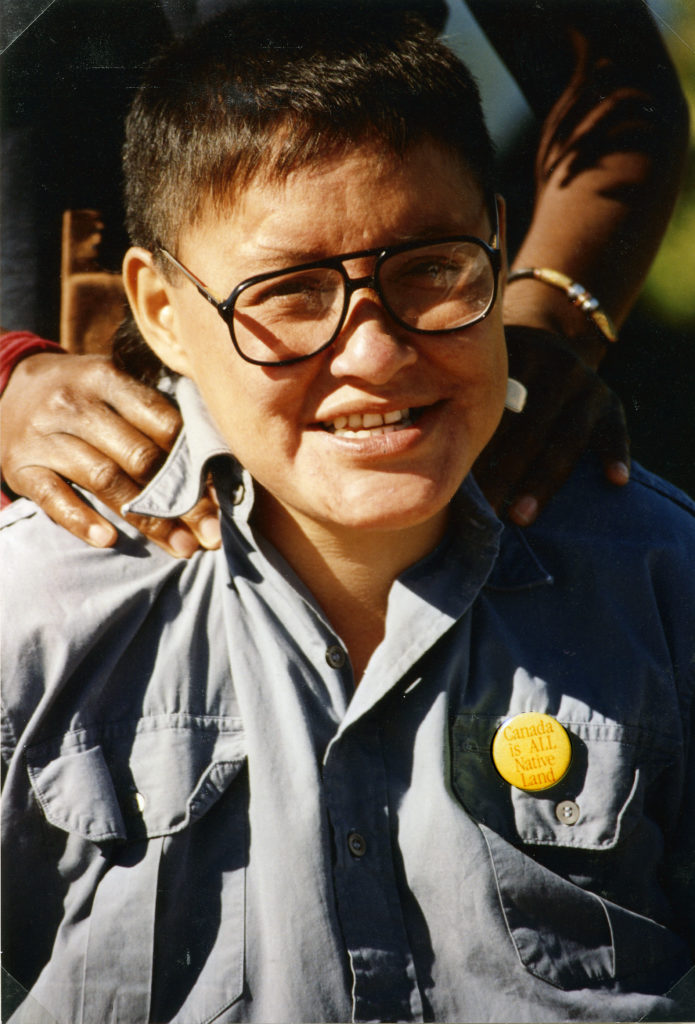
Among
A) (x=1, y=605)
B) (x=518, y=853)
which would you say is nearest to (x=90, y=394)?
(x=1, y=605)

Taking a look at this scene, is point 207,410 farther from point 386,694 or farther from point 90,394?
point 386,694

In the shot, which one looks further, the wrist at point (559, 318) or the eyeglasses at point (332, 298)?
the wrist at point (559, 318)

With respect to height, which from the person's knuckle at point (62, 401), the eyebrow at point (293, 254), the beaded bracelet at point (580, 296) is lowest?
the person's knuckle at point (62, 401)

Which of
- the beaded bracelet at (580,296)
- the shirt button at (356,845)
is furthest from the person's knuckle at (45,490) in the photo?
the beaded bracelet at (580,296)

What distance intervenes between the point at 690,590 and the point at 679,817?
0.45 metres

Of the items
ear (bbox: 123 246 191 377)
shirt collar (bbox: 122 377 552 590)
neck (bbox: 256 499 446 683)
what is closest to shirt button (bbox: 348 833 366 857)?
neck (bbox: 256 499 446 683)

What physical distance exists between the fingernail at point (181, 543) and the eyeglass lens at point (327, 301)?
1.48ft

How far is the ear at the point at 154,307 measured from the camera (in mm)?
1817

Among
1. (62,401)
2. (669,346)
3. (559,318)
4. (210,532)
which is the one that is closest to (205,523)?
(210,532)

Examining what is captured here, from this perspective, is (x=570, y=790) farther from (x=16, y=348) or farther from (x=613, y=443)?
(x=16, y=348)

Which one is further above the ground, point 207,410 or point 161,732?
point 207,410

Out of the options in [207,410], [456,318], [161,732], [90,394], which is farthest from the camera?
[90,394]

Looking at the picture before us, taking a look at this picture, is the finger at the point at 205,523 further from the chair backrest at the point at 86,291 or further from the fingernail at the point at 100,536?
the chair backrest at the point at 86,291

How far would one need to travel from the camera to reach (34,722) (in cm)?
173
